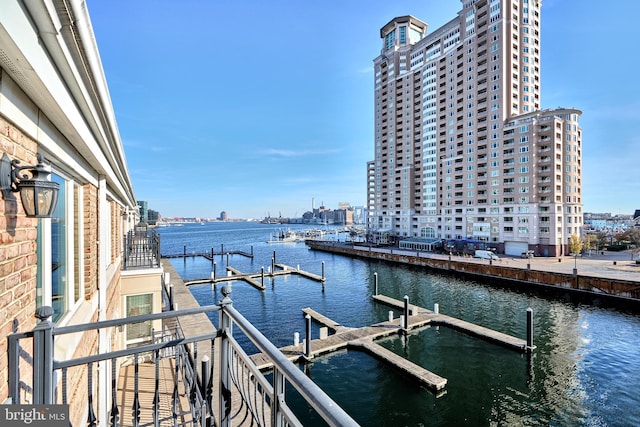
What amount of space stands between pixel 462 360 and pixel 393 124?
230ft

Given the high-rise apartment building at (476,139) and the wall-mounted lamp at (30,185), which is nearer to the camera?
the wall-mounted lamp at (30,185)

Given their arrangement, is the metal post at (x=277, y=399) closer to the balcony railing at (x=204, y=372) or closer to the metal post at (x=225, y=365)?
the balcony railing at (x=204, y=372)

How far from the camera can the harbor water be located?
1260 centimetres

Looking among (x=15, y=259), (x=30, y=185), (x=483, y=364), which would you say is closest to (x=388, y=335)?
(x=483, y=364)

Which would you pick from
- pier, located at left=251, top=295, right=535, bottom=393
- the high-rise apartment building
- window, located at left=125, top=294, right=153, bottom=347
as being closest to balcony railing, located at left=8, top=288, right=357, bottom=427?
window, located at left=125, top=294, right=153, bottom=347

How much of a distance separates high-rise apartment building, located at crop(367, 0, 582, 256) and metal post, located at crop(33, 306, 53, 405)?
192 ft

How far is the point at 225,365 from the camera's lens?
2.97 metres

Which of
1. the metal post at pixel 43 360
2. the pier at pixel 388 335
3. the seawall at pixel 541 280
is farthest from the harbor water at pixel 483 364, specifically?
the metal post at pixel 43 360

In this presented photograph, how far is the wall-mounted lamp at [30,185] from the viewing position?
88.3 inches

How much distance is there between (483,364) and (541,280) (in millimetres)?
23946

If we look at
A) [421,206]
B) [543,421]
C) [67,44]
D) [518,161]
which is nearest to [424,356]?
[543,421]

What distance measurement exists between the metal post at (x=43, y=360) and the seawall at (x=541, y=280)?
38008 millimetres

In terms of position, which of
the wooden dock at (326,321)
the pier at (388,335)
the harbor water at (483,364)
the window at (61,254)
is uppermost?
the window at (61,254)

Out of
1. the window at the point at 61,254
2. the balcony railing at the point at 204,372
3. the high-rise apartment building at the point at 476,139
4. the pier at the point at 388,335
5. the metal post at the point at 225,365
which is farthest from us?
the high-rise apartment building at the point at 476,139
